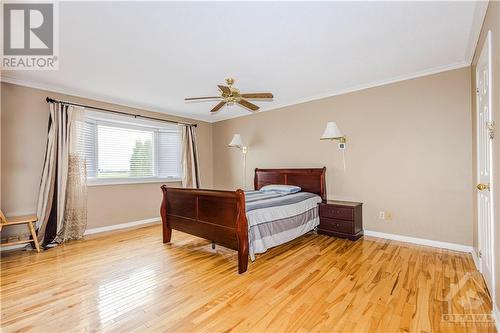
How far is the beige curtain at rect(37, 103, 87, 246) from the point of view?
3.71 metres

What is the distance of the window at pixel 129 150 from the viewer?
4.46 meters

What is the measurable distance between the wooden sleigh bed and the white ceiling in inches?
65.4

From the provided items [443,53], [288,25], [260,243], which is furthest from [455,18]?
[260,243]

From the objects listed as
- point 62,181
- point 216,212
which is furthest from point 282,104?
point 62,181

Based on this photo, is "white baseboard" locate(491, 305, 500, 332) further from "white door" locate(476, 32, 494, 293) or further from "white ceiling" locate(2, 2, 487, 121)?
"white ceiling" locate(2, 2, 487, 121)

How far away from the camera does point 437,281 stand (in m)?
2.36

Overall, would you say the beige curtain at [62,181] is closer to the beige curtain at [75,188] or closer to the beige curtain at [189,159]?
the beige curtain at [75,188]

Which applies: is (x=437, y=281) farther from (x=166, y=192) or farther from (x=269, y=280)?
(x=166, y=192)

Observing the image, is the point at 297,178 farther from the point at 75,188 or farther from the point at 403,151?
the point at 75,188

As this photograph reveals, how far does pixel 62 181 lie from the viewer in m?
3.84

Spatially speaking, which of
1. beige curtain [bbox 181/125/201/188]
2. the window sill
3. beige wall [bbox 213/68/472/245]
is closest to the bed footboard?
the window sill

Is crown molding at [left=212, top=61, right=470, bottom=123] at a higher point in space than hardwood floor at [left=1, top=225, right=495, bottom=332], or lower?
higher

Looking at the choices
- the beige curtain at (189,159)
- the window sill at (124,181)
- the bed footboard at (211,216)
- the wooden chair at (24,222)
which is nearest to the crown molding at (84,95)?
the beige curtain at (189,159)

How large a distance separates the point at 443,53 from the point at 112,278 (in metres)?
4.64
